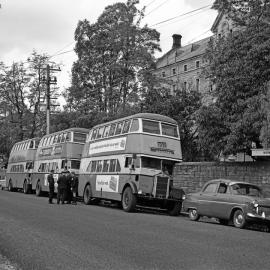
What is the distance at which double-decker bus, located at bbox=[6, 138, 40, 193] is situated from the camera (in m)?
41.1

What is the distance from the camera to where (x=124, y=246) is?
10.8 meters

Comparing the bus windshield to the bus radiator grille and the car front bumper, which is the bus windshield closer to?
the bus radiator grille

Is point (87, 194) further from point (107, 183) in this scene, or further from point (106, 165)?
point (107, 183)

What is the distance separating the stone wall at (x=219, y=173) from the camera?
24141 millimetres

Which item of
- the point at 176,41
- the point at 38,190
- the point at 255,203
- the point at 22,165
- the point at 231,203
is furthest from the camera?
the point at 176,41

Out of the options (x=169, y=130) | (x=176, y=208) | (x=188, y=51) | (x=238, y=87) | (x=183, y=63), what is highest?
(x=188, y=51)

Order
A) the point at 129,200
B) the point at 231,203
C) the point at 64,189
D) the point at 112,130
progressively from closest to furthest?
the point at 231,203 → the point at 129,200 → the point at 112,130 → the point at 64,189

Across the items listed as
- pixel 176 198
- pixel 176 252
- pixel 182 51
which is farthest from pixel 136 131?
pixel 182 51

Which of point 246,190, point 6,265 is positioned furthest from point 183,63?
point 6,265

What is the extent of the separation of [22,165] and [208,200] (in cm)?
2773

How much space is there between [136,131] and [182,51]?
62768 mm

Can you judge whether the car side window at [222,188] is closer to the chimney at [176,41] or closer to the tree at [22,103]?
the tree at [22,103]

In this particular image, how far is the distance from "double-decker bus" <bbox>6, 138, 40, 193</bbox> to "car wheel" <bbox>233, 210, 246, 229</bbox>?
85.9 feet

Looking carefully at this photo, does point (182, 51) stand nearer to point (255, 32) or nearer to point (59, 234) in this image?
point (255, 32)
